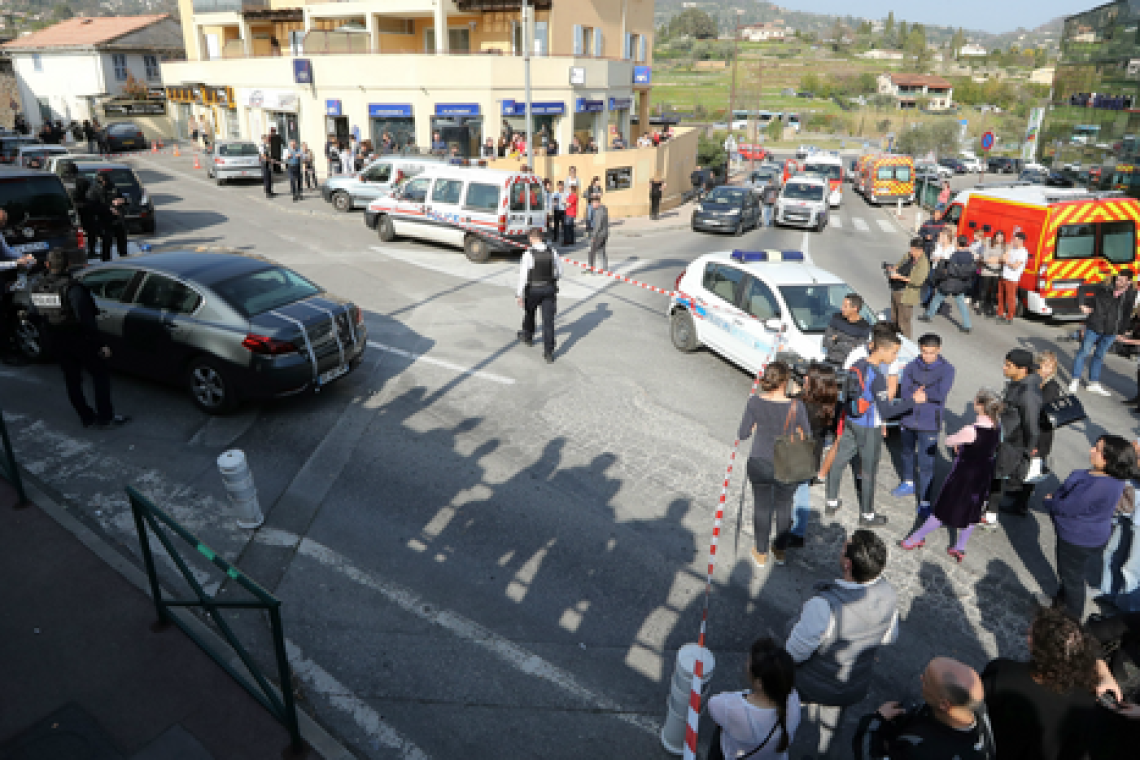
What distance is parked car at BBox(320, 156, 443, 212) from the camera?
20.3 m

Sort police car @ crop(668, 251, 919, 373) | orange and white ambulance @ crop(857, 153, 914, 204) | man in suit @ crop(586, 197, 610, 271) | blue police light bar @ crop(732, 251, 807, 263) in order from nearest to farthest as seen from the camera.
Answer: police car @ crop(668, 251, 919, 373)
blue police light bar @ crop(732, 251, 807, 263)
man in suit @ crop(586, 197, 610, 271)
orange and white ambulance @ crop(857, 153, 914, 204)

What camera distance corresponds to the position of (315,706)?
454cm

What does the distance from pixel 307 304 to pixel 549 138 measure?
23738mm

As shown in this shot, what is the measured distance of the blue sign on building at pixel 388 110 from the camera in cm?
2822

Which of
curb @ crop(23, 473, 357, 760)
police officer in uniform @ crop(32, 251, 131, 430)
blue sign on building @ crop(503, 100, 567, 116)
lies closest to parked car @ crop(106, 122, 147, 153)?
blue sign on building @ crop(503, 100, 567, 116)

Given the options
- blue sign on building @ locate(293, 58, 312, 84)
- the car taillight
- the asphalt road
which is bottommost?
the asphalt road

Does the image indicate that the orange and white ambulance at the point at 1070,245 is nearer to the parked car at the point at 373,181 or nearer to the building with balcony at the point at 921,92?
the parked car at the point at 373,181

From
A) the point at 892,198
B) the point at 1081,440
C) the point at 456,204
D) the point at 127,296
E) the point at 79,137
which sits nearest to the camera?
the point at 127,296

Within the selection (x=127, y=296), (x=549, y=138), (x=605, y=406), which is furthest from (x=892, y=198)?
(x=127, y=296)

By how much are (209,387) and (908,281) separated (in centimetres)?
1038

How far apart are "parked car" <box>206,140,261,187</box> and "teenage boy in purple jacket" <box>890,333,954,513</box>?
26.0 m

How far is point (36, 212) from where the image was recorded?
11.7 m

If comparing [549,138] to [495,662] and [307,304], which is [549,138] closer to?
[307,304]

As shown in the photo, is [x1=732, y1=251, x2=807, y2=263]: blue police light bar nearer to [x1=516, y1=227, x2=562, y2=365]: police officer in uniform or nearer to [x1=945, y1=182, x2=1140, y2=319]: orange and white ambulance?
[x1=516, y1=227, x2=562, y2=365]: police officer in uniform
